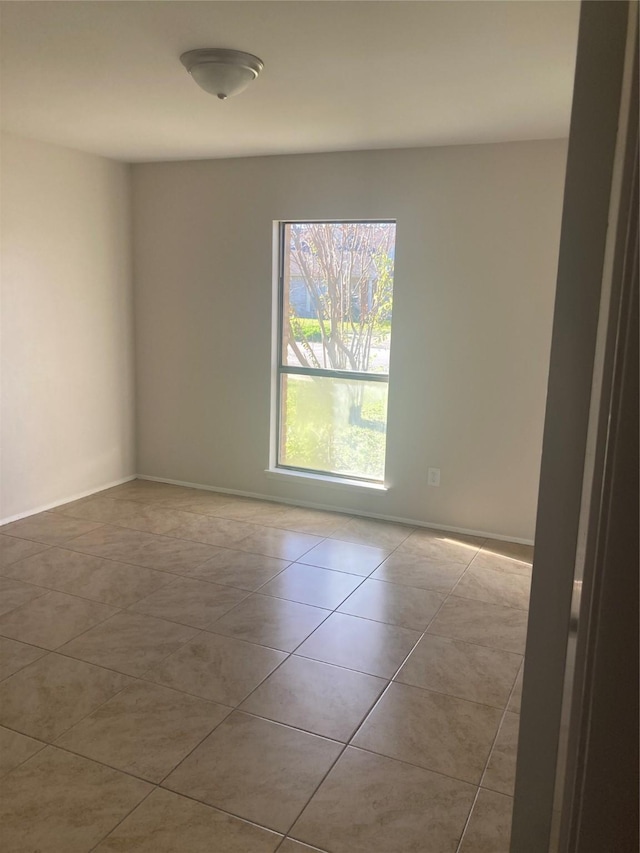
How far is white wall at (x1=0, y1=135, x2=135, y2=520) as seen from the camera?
4.12m

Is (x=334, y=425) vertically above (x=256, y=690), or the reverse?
(x=334, y=425)

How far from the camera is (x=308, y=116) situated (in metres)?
3.35

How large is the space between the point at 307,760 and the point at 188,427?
322 centimetres

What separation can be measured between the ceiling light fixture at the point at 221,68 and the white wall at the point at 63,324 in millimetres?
1890

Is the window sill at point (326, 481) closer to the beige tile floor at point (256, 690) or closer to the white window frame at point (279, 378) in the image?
the white window frame at point (279, 378)

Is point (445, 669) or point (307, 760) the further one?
point (445, 669)

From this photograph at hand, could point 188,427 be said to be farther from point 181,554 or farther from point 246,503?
point 181,554

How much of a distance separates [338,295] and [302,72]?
73.9 inches

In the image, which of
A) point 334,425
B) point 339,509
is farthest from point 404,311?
point 339,509

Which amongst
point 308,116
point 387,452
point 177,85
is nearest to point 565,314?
point 177,85

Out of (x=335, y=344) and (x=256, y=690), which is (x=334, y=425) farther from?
(x=256, y=690)

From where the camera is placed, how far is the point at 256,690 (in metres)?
2.53

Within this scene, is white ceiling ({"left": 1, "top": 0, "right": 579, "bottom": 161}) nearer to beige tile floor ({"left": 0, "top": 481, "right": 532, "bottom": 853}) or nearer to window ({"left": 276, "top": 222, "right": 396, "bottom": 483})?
window ({"left": 276, "top": 222, "right": 396, "bottom": 483})

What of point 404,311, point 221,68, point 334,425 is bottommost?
point 334,425
